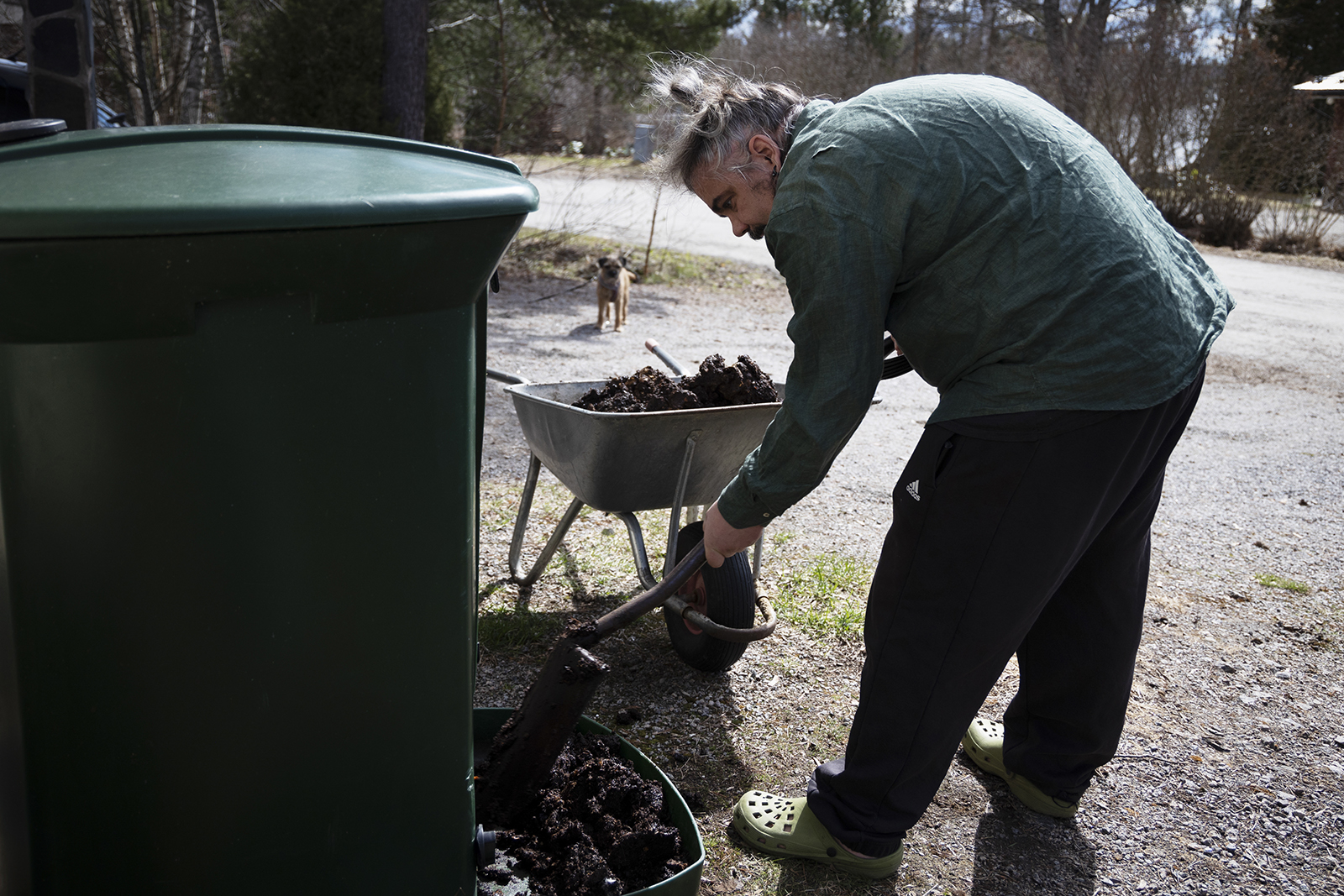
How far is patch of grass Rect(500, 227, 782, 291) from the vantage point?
34.2ft

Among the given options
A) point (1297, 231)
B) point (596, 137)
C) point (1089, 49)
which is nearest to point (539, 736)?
point (1297, 231)

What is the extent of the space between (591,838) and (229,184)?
4.38 ft

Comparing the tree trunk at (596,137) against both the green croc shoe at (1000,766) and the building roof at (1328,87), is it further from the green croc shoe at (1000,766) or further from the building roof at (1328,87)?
the green croc shoe at (1000,766)

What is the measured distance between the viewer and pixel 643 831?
6.08ft

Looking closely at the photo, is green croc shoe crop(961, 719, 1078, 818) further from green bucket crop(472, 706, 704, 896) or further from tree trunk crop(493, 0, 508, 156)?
tree trunk crop(493, 0, 508, 156)

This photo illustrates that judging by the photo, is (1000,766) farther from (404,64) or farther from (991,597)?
(404,64)

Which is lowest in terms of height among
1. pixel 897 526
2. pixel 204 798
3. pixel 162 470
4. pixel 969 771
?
pixel 969 771

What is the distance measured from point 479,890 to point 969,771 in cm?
134

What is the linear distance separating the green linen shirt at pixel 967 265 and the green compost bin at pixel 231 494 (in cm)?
57

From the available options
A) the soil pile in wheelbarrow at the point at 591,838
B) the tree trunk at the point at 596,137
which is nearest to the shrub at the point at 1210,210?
the tree trunk at the point at 596,137

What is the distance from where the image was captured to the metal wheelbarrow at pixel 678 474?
8.46ft


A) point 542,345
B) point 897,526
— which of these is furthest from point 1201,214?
point 897,526

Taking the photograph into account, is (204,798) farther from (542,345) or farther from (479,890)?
(542,345)

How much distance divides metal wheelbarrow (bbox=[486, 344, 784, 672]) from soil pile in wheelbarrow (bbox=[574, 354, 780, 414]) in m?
0.10
